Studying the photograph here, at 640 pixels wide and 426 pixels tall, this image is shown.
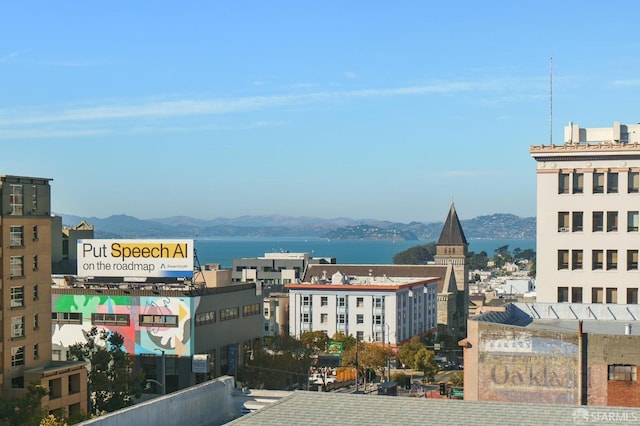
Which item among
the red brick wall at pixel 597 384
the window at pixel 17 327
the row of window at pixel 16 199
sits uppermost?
the row of window at pixel 16 199

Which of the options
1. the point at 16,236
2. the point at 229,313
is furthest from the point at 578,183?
the point at 229,313

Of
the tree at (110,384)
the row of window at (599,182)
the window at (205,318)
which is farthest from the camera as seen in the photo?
the window at (205,318)

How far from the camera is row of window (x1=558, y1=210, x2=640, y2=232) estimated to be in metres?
70.3

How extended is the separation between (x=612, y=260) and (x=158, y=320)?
5854 cm

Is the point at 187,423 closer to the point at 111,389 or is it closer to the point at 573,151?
the point at 573,151

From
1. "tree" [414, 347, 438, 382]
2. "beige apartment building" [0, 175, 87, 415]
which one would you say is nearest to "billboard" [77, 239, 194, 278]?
"beige apartment building" [0, 175, 87, 415]

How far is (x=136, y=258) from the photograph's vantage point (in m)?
114

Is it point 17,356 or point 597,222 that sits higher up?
point 597,222

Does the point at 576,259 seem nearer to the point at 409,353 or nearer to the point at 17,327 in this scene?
the point at 17,327

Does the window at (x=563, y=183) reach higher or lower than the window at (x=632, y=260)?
higher

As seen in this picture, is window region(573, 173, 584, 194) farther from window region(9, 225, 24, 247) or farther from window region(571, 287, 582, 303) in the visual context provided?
window region(9, 225, 24, 247)

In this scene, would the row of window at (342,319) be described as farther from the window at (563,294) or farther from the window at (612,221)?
the window at (612,221)

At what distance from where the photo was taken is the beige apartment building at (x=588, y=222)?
70.2 m

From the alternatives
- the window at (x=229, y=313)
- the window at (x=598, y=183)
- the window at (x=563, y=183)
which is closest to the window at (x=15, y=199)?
the window at (x=229, y=313)
